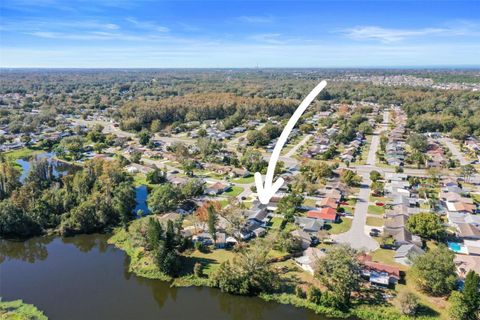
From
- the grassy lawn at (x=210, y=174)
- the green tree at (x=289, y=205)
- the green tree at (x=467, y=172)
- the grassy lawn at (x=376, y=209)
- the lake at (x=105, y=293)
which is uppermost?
the green tree at (x=467, y=172)

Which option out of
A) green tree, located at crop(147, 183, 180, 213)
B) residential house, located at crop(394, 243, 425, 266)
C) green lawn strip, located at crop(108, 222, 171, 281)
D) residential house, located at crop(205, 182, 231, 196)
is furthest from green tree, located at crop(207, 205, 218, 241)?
residential house, located at crop(394, 243, 425, 266)

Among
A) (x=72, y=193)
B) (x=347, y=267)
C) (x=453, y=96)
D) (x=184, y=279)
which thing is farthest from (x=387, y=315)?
(x=453, y=96)

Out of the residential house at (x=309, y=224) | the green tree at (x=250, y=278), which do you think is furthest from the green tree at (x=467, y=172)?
the green tree at (x=250, y=278)

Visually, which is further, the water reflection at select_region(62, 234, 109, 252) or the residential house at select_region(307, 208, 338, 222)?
the residential house at select_region(307, 208, 338, 222)

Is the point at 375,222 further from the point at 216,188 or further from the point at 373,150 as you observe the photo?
the point at 373,150

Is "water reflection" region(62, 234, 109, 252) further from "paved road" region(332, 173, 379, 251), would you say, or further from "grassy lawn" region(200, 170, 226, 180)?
"paved road" region(332, 173, 379, 251)

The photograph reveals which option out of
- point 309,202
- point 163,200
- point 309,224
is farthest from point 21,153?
point 309,224

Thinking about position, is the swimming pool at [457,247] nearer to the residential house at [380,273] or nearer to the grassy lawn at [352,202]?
the residential house at [380,273]
